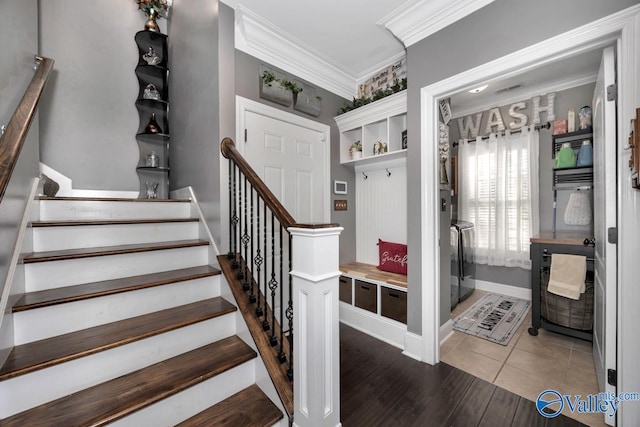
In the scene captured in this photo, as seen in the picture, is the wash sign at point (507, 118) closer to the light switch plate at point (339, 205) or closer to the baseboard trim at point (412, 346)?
the light switch plate at point (339, 205)

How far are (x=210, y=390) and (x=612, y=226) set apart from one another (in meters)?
2.32

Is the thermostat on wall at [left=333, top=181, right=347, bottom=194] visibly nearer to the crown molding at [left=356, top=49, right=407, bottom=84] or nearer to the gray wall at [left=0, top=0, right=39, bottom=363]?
the crown molding at [left=356, top=49, right=407, bottom=84]

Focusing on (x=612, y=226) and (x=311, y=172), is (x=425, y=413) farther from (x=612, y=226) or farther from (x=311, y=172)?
(x=311, y=172)

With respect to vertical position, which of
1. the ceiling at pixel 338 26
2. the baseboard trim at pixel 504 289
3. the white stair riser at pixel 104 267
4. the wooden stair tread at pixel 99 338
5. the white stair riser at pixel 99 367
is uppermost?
the ceiling at pixel 338 26

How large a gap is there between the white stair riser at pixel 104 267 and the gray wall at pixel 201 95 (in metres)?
0.29

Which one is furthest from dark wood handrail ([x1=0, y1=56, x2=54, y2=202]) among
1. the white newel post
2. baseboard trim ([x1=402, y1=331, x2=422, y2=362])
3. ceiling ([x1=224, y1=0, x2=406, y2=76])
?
baseboard trim ([x1=402, y1=331, x2=422, y2=362])

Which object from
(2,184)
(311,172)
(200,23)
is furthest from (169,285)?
(200,23)

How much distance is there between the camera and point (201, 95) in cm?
229

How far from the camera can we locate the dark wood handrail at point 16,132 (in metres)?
0.93

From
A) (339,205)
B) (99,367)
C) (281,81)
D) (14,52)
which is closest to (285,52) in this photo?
(281,81)

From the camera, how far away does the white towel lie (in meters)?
2.21

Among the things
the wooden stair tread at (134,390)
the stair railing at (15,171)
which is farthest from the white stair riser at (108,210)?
the wooden stair tread at (134,390)

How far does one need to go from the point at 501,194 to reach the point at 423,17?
8.63 ft

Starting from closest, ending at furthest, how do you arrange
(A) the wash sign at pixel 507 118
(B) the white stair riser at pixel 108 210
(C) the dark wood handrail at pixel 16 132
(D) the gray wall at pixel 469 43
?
(C) the dark wood handrail at pixel 16 132 < (D) the gray wall at pixel 469 43 < (B) the white stair riser at pixel 108 210 < (A) the wash sign at pixel 507 118
